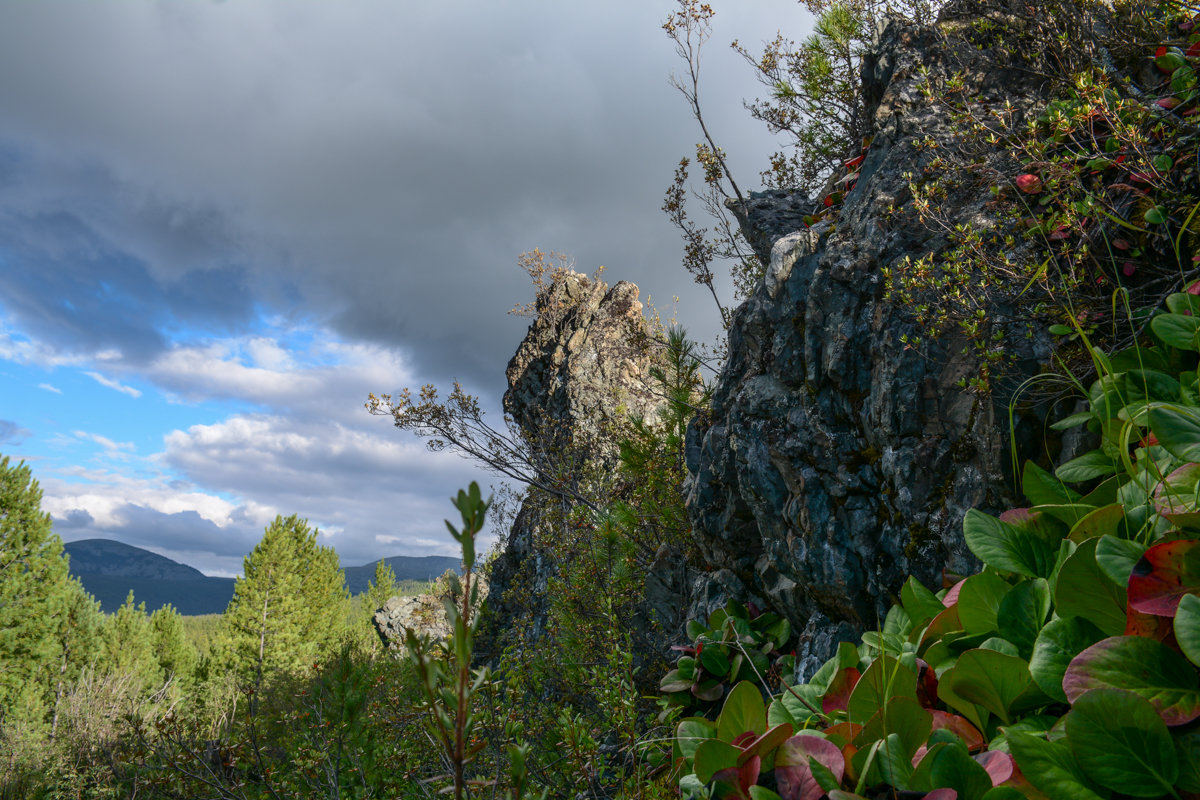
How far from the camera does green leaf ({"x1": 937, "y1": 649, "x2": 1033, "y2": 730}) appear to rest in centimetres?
99

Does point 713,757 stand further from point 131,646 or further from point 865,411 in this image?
point 131,646

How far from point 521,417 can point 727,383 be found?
40.5ft

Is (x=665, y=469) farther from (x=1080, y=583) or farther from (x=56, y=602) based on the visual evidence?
(x=56, y=602)

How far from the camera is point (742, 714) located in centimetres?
137

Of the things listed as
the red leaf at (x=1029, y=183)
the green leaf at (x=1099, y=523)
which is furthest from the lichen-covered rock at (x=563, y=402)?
the green leaf at (x=1099, y=523)

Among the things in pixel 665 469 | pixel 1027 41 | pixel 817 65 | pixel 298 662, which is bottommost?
pixel 298 662

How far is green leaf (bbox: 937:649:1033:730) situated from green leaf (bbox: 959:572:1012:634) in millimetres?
194

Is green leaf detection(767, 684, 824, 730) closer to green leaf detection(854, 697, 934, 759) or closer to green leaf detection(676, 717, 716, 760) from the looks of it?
green leaf detection(676, 717, 716, 760)

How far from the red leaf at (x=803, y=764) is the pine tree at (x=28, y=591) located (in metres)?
24.1

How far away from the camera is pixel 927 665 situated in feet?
4.14

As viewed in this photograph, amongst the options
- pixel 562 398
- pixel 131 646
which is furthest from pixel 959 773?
pixel 131 646

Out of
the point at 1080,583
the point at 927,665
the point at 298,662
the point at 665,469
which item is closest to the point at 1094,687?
the point at 1080,583

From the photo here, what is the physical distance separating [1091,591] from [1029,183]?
6.81ft

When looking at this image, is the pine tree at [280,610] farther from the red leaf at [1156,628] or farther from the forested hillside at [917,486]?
the red leaf at [1156,628]
